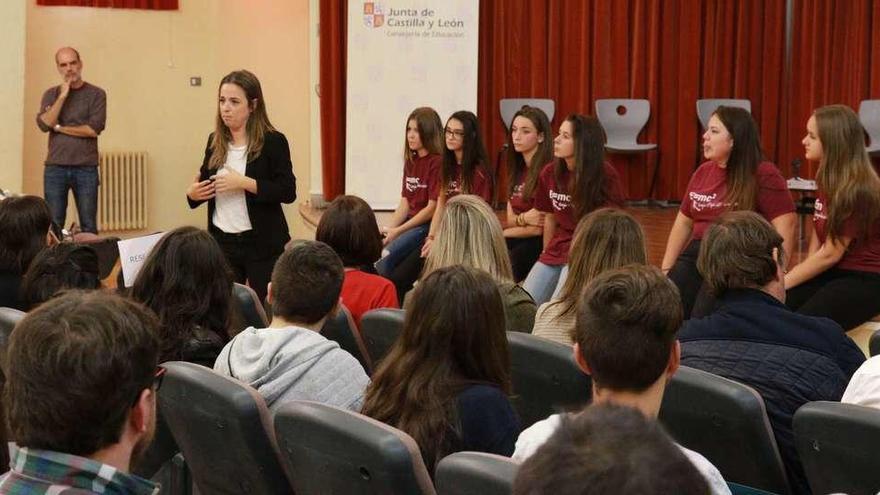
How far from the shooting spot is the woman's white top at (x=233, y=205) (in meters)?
4.94

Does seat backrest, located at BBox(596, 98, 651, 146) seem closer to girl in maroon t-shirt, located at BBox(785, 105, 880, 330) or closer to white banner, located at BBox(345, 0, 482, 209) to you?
white banner, located at BBox(345, 0, 482, 209)

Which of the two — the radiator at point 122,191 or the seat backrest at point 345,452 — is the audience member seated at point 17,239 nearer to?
the seat backrest at point 345,452

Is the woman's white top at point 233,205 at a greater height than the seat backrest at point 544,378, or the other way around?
the woman's white top at point 233,205

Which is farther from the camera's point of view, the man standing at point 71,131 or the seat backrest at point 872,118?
the seat backrest at point 872,118

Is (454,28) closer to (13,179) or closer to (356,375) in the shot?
(13,179)

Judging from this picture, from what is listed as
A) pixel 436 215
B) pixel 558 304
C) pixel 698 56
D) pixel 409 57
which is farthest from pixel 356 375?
pixel 698 56

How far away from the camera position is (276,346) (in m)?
2.81

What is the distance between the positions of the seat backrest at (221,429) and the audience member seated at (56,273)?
0.90 m

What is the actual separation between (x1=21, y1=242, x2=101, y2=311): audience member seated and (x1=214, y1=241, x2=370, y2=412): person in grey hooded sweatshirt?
84cm

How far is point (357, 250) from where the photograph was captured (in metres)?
4.05

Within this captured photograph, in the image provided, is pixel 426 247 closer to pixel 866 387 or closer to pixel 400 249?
pixel 400 249

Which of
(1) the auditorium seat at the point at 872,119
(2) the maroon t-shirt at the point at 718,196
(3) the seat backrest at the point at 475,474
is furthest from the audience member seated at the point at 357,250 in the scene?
(1) the auditorium seat at the point at 872,119

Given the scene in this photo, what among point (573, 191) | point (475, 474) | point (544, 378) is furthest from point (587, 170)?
point (475, 474)

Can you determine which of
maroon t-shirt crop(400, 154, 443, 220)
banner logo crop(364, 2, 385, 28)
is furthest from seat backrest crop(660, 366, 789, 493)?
banner logo crop(364, 2, 385, 28)
